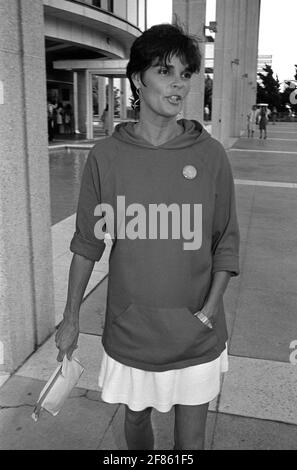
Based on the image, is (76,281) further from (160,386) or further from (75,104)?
(75,104)

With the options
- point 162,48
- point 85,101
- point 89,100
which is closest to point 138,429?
point 162,48

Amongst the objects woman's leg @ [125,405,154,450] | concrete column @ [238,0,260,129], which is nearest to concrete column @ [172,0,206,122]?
woman's leg @ [125,405,154,450]

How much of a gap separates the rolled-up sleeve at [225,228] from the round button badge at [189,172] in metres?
0.13

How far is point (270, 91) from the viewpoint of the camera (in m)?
68.4

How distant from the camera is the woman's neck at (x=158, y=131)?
1.84m

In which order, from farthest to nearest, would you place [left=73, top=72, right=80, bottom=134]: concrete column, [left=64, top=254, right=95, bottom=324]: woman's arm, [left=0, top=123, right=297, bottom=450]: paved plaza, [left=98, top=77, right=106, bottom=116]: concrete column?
[left=98, top=77, right=106, bottom=116]: concrete column → [left=73, top=72, right=80, bottom=134]: concrete column → [left=0, top=123, right=297, bottom=450]: paved plaza → [left=64, top=254, right=95, bottom=324]: woman's arm

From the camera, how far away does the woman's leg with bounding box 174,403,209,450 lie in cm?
195

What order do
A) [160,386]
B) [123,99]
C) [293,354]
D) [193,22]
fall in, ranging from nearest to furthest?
1. [160,386]
2. [293,354]
3. [193,22]
4. [123,99]

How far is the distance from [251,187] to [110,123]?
15268mm

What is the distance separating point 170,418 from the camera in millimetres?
2900

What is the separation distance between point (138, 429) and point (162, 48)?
4.87 feet

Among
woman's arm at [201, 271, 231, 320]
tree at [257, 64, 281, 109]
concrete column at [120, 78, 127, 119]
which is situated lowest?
woman's arm at [201, 271, 231, 320]

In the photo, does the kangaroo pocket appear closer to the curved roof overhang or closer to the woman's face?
the woman's face

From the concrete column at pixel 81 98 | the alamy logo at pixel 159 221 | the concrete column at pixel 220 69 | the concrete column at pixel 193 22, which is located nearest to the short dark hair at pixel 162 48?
the alamy logo at pixel 159 221
